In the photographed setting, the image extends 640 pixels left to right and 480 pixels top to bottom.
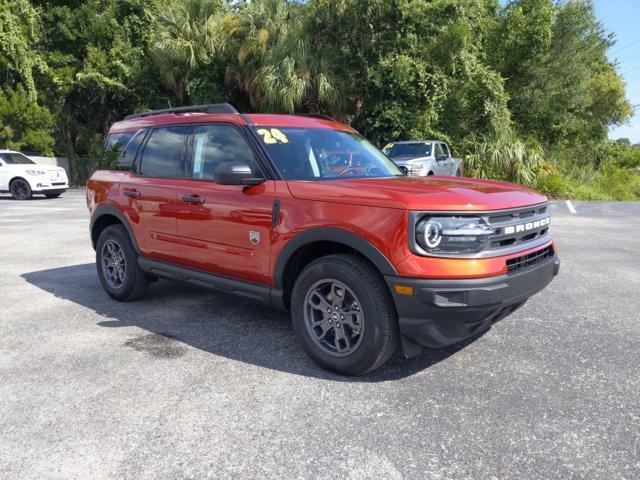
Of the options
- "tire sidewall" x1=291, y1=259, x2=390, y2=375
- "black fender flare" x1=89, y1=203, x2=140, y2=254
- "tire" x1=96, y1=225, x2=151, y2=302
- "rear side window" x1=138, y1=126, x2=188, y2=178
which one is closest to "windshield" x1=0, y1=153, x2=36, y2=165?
"black fender flare" x1=89, y1=203, x2=140, y2=254

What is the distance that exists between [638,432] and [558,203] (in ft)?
47.9

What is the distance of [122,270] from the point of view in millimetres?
5324

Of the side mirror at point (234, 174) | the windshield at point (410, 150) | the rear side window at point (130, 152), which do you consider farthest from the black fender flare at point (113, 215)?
the windshield at point (410, 150)

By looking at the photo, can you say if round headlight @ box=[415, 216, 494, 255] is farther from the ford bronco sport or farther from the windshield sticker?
the windshield sticker

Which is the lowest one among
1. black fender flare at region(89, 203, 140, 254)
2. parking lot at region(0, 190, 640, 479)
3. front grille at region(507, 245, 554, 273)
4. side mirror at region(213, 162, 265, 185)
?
parking lot at region(0, 190, 640, 479)

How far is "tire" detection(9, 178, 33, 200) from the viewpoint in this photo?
58.9ft

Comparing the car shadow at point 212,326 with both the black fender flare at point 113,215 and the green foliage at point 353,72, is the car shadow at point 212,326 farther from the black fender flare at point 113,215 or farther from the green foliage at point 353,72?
the green foliage at point 353,72

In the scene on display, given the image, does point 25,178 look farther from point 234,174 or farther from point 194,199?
point 234,174

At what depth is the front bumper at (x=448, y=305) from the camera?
9.98 feet

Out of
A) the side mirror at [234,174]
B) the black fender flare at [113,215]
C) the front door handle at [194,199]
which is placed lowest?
the black fender flare at [113,215]

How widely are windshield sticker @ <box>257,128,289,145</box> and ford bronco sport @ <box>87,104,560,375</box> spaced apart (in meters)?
0.01

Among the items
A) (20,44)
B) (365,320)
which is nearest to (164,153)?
(365,320)

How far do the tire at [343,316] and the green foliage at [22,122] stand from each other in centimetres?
2243

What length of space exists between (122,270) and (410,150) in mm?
10773
